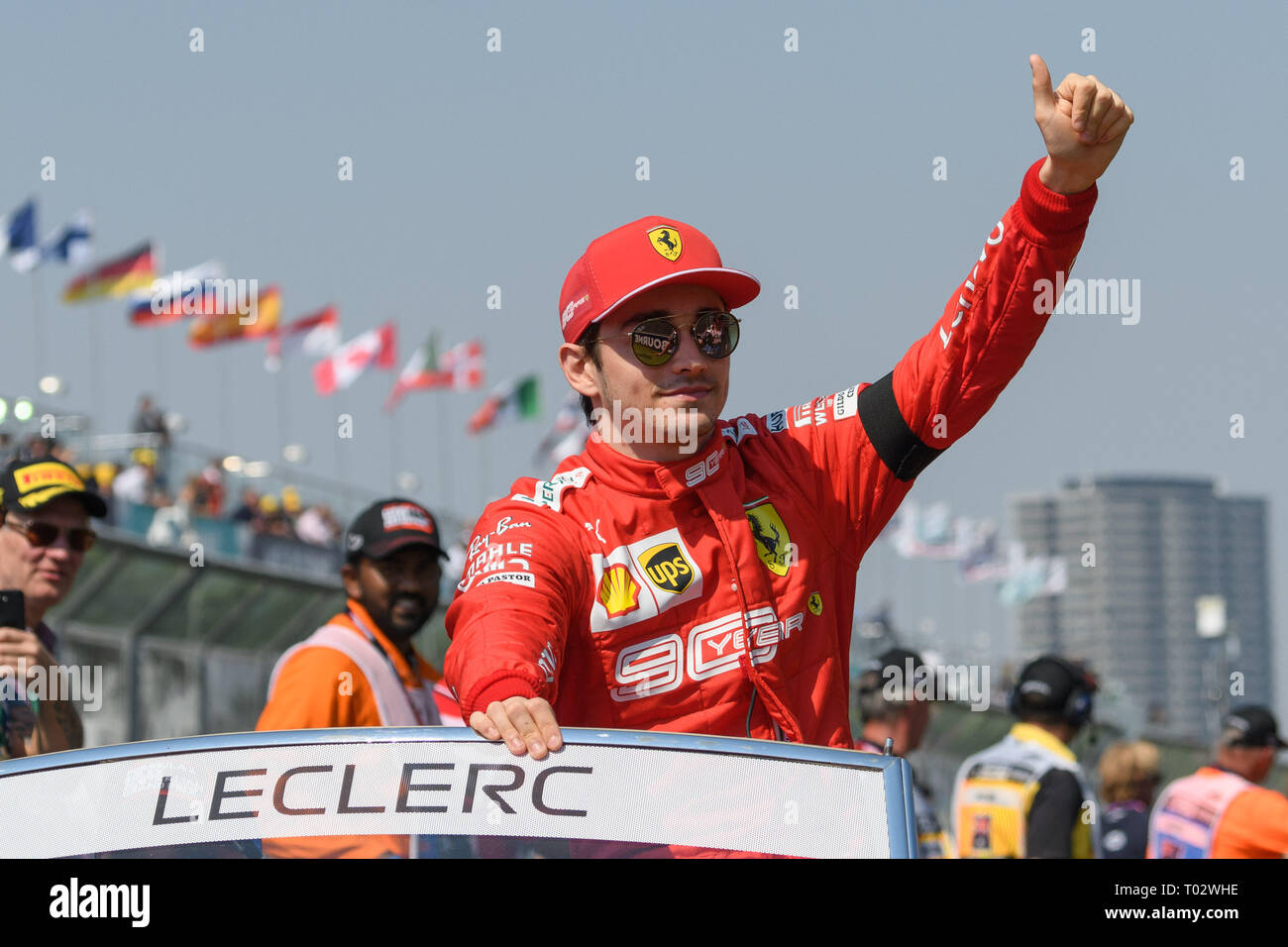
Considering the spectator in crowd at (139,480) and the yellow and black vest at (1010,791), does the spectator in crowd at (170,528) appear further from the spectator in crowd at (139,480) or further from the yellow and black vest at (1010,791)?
the yellow and black vest at (1010,791)

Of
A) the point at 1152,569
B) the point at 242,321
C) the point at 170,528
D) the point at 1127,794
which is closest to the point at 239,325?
the point at 242,321

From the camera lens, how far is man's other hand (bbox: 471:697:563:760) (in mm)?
2303

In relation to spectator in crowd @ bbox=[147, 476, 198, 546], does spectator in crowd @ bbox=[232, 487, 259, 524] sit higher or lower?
higher

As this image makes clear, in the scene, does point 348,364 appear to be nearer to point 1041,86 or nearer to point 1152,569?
point 1041,86

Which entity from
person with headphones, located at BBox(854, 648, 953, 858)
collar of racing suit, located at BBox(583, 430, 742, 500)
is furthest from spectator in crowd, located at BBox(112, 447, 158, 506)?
collar of racing suit, located at BBox(583, 430, 742, 500)

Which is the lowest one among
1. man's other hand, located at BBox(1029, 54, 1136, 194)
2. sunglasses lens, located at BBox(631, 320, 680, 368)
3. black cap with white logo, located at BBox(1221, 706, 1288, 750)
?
black cap with white logo, located at BBox(1221, 706, 1288, 750)

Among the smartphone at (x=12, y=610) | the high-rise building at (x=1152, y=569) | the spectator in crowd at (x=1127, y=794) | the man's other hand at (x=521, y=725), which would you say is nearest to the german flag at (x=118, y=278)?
the spectator in crowd at (x=1127, y=794)

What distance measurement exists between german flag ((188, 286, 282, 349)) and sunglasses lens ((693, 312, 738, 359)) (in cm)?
2817

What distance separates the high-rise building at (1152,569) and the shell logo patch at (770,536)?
576 ft

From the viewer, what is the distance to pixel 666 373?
10.3ft

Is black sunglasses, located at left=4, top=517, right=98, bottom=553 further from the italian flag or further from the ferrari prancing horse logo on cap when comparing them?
the italian flag

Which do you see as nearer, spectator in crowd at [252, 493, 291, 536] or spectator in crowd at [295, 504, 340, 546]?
spectator in crowd at [252, 493, 291, 536]
